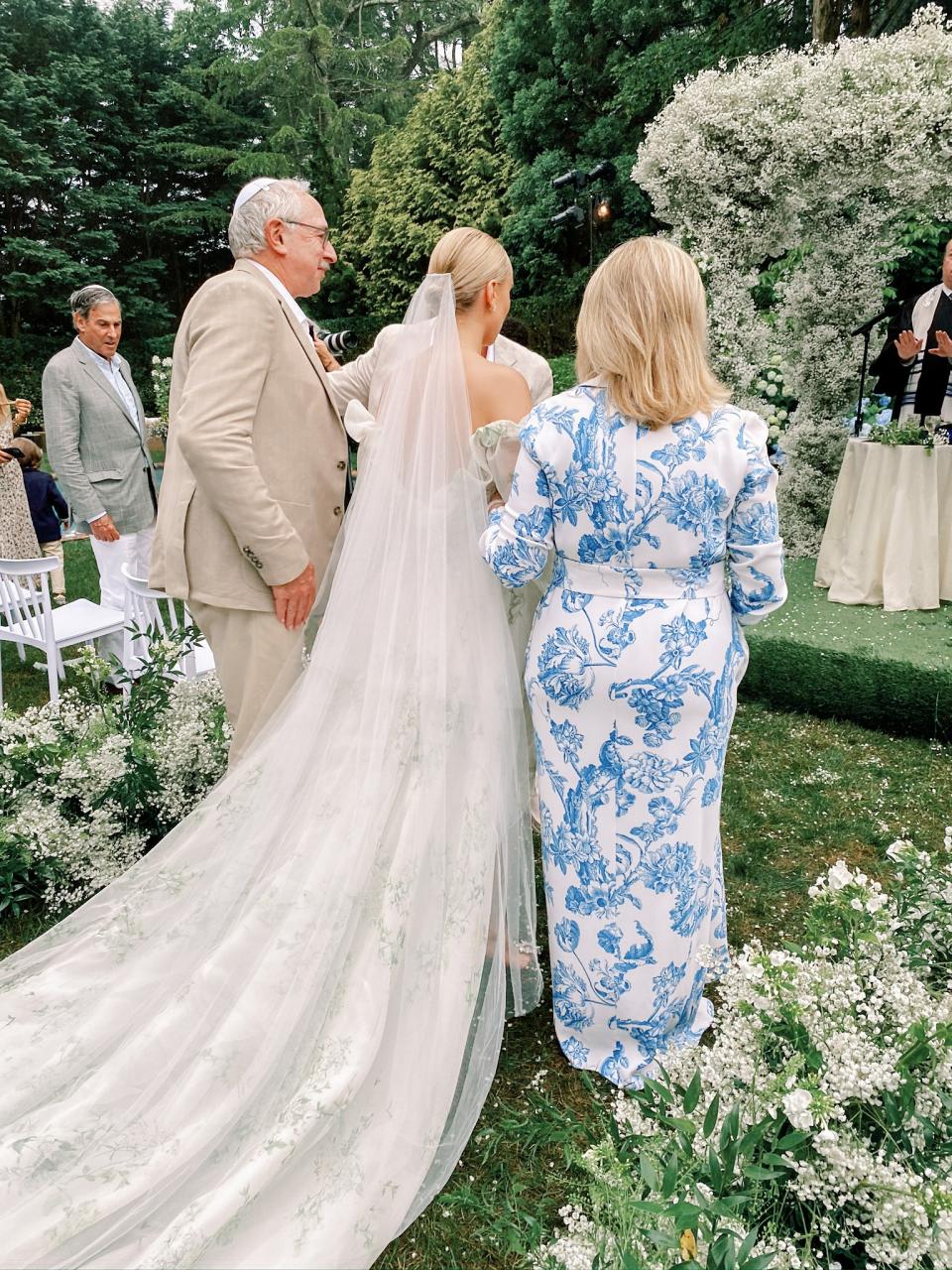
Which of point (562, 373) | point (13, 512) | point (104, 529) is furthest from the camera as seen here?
point (562, 373)

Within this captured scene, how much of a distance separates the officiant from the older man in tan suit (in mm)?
4625

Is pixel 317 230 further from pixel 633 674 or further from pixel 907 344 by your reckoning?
pixel 907 344

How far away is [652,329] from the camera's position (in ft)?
7.08

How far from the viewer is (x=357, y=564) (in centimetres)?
268

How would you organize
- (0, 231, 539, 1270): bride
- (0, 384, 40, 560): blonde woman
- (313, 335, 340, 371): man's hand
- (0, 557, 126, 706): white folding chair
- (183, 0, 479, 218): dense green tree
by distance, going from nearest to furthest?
(0, 231, 539, 1270): bride
(313, 335, 340, 371): man's hand
(0, 557, 126, 706): white folding chair
(0, 384, 40, 560): blonde woman
(183, 0, 479, 218): dense green tree

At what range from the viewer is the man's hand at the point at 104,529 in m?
5.45

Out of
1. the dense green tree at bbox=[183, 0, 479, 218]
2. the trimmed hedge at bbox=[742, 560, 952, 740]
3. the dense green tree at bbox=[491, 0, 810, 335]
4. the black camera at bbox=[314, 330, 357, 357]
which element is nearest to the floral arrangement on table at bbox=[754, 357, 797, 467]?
the trimmed hedge at bbox=[742, 560, 952, 740]

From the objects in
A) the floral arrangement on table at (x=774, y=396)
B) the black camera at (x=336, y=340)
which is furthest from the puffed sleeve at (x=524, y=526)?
the floral arrangement on table at (x=774, y=396)

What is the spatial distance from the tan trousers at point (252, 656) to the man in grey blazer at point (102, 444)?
9.37 feet

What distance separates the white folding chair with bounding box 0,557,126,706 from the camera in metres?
4.82

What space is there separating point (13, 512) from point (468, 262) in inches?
219

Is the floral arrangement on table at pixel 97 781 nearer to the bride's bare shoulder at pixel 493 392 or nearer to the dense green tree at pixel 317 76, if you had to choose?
the bride's bare shoulder at pixel 493 392

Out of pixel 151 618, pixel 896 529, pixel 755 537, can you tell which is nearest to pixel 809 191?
Answer: pixel 896 529

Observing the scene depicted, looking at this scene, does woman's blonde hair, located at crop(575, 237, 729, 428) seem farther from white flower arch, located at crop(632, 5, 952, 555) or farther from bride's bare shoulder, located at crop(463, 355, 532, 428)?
white flower arch, located at crop(632, 5, 952, 555)
